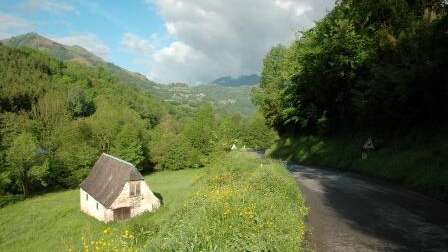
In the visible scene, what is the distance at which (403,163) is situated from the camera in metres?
20.4

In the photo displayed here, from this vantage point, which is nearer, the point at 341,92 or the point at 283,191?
the point at 283,191

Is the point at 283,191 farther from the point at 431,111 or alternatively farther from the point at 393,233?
the point at 431,111

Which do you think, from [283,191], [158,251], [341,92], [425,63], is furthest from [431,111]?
[158,251]

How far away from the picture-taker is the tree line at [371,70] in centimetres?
2134

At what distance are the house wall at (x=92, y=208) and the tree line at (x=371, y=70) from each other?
22.6 meters

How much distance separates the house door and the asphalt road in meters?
29.8

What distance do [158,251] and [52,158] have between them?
223 feet

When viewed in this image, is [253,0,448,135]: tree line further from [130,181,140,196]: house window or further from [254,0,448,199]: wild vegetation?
[130,181,140,196]: house window

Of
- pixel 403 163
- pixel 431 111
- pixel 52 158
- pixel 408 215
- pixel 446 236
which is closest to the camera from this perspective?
pixel 446 236

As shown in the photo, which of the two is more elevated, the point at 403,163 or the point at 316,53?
the point at 316,53

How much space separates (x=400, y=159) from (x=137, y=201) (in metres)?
31.7

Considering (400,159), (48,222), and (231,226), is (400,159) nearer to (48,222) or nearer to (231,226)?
(231,226)

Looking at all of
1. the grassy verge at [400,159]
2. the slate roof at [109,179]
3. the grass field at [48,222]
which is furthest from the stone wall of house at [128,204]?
the grassy verge at [400,159]

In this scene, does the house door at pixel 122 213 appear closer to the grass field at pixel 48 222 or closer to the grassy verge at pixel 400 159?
the grass field at pixel 48 222
